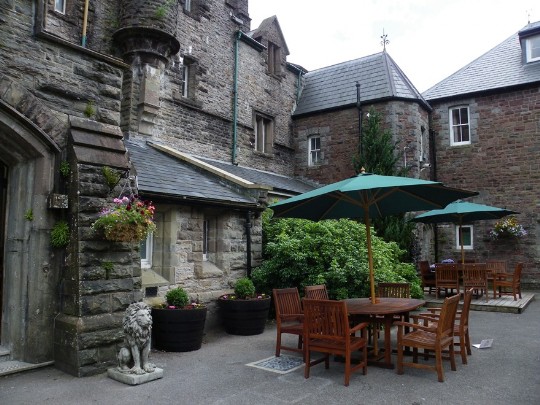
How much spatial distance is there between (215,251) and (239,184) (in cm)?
170

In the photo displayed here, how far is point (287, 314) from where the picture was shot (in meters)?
7.03

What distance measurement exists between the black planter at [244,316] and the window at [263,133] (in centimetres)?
934

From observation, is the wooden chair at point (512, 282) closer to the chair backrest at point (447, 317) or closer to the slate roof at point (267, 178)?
the slate roof at point (267, 178)

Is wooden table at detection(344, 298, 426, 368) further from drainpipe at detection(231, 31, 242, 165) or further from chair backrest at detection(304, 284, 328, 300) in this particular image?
drainpipe at detection(231, 31, 242, 165)

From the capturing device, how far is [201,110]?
14.3 meters

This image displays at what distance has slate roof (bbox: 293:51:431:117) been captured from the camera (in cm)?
1728

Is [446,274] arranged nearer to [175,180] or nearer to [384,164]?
[384,164]

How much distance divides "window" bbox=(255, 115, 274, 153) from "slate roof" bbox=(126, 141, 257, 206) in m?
6.15

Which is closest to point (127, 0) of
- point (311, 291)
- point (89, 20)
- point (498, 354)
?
point (89, 20)

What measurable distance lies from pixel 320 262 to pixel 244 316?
224cm

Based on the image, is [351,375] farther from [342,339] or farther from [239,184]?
[239,184]

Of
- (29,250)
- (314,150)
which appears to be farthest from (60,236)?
(314,150)

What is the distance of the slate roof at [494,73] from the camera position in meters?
16.8

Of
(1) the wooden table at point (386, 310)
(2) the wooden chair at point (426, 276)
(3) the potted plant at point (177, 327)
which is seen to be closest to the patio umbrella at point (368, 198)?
(1) the wooden table at point (386, 310)
